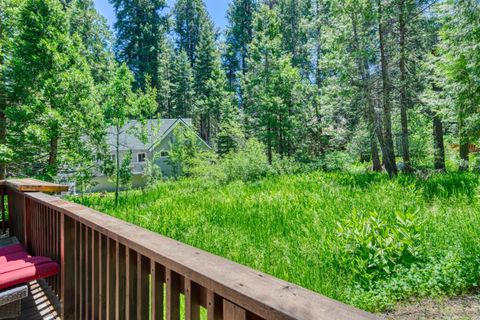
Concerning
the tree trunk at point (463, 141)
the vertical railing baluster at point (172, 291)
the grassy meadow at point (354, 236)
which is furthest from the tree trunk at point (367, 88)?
the vertical railing baluster at point (172, 291)

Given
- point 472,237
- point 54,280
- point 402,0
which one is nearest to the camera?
point 54,280

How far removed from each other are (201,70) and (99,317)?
31.6 metres

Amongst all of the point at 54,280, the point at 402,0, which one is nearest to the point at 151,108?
the point at 402,0

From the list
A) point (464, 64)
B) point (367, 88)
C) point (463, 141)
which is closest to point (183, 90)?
point (367, 88)

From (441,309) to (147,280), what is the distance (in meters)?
3.00

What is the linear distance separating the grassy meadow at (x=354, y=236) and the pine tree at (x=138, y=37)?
1081 inches

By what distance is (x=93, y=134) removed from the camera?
11273 mm

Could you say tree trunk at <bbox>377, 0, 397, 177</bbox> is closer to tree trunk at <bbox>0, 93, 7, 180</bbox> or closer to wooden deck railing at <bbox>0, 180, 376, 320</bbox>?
wooden deck railing at <bbox>0, 180, 376, 320</bbox>

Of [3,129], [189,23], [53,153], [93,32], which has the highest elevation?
[189,23]

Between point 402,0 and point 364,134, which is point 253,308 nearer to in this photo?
point 402,0

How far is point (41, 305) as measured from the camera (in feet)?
8.85

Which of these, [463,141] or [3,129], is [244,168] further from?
[3,129]

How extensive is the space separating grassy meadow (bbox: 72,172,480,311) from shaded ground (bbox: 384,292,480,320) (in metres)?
0.11

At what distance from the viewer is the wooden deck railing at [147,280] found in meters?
0.80
